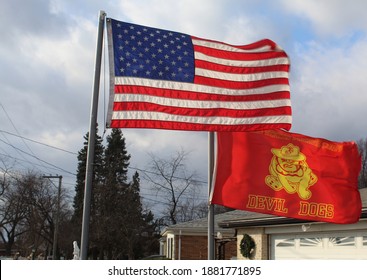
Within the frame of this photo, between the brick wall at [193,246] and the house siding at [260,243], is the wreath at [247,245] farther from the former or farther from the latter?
the brick wall at [193,246]

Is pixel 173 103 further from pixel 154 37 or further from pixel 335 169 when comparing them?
pixel 335 169

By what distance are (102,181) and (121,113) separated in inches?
2140

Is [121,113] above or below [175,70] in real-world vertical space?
below

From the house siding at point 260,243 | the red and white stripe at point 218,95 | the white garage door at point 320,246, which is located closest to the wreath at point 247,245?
the house siding at point 260,243

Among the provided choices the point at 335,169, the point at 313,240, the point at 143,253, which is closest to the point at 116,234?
the point at 143,253

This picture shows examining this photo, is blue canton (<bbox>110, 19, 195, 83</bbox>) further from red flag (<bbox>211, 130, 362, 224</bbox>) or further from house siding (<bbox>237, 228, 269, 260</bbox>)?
house siding (<bbox>237, 228, 269, 260</bbox>)

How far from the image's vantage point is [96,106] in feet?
24.6

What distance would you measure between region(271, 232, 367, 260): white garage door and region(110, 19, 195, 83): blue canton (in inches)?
345

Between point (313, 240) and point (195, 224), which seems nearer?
point (313, 240)

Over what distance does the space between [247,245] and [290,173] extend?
11.1m

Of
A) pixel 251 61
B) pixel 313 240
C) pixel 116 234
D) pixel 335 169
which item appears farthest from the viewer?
pixel 116 234

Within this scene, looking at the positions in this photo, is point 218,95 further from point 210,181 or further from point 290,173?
point 290,173

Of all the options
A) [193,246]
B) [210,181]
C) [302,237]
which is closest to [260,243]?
[302,237]

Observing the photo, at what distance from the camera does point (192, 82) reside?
25.7 ft
